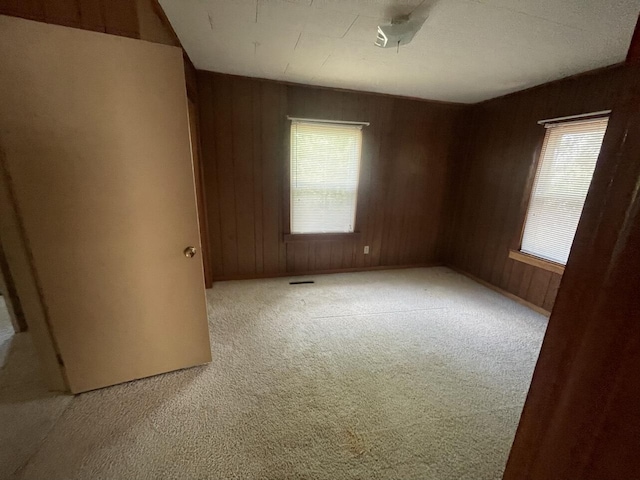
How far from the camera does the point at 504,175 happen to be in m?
3.14

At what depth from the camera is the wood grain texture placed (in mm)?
327

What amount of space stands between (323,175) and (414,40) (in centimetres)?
162

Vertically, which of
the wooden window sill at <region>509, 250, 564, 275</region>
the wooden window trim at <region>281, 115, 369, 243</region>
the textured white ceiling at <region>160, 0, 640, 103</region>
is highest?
the textured white ceiling at <region>160, 0, 640, 103</region>

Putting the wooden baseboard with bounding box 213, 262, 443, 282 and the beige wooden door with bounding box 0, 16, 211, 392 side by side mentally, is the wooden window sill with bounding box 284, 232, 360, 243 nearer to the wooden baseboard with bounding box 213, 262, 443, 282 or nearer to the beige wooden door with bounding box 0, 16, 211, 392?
the wooden baseboard with bounding box 213, 262, 443, 282

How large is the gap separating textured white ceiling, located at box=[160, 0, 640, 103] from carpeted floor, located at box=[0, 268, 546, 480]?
2.31 metres

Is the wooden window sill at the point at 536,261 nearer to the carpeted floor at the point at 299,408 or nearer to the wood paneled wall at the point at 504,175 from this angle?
the wood paneled wall at the point at 504,175

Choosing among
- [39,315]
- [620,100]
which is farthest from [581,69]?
[39,315]

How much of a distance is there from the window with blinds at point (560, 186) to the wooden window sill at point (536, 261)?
0.06 metres

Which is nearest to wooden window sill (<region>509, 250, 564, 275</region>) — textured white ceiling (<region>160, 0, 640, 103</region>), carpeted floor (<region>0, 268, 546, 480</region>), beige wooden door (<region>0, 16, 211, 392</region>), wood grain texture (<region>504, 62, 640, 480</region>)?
carpeted floor (<region>0, 268, 546, 480</region>)

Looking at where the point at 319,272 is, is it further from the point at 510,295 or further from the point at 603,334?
the point at 603,334

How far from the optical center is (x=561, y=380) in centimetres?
41

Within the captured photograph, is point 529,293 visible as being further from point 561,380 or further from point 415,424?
point 561,380

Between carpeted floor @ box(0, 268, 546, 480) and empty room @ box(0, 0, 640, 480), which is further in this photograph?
carpeted floor @ box(0, 268, 546, 480)

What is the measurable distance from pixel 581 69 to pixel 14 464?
466 centimetres
